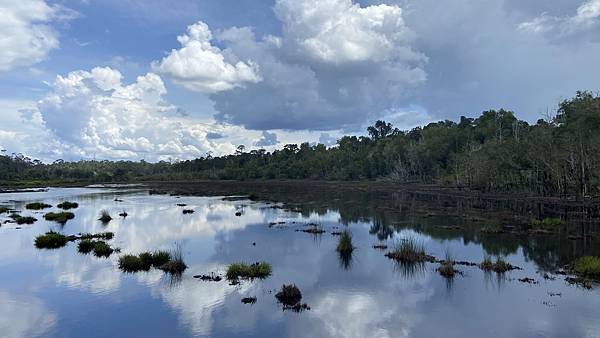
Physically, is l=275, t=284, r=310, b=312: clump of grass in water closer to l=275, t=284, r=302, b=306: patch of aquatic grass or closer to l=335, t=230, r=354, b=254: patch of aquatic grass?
l=275, t=284, r=302, b=306: patch of aquatic grass

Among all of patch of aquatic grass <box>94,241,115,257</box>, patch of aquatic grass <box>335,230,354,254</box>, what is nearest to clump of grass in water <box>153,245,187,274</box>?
patch of aquatic grass <box>94,241,115,257</box>

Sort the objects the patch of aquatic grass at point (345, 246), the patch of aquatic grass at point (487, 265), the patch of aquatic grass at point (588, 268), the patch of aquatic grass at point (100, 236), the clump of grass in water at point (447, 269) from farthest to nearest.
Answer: the patch of aquatic grass at point (100, 236) < the patch of aquatic grass at point (345, 246) < the patch of aquatic grass at point (487, 265) < the clump of grass in water at point (447, 269) < the patch of aquatic grass at point (588, 268)

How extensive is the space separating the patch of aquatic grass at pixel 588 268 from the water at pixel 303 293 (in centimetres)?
158

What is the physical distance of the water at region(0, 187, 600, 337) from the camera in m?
18.6

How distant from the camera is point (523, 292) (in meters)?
22.7

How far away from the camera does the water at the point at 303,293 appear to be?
18578 mm

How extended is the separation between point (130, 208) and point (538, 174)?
222 ft

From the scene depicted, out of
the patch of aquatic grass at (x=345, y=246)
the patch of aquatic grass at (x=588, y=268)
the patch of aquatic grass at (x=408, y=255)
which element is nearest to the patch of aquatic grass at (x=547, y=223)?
the patch of aquatic grass at (x=588, y=268)

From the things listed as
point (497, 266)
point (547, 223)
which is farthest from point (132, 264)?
point (547, 223)

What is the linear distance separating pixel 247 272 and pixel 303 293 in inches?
178

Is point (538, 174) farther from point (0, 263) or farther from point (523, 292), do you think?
point (0, 263)

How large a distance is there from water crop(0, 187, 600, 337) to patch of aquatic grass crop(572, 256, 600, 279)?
158 centimetres

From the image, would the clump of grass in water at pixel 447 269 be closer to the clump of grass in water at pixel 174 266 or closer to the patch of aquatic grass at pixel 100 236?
the clump of grass in water at pixel 174 266

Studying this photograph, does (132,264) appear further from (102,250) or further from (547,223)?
(547,223)
